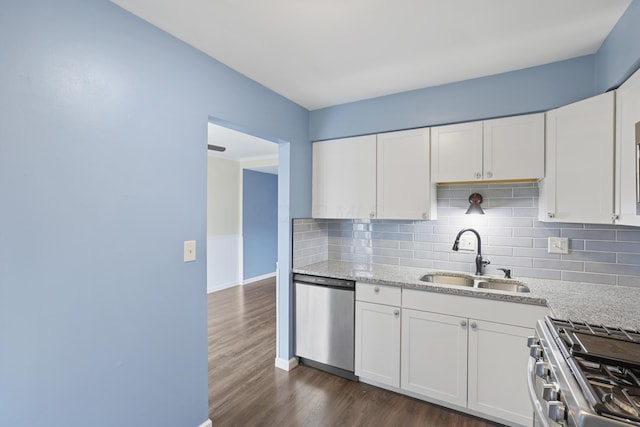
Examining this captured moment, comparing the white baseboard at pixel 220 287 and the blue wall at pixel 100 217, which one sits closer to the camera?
the blue wall at pixel 100 217

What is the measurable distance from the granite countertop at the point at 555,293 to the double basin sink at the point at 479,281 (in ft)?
0.19

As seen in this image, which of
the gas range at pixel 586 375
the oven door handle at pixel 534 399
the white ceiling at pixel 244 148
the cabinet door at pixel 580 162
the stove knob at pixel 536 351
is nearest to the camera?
the gas range at pixel 586 375

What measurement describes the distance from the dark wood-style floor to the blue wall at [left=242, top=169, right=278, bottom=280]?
2.83 meters

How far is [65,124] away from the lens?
1.27 metres

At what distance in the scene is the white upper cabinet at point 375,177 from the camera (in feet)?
7.98

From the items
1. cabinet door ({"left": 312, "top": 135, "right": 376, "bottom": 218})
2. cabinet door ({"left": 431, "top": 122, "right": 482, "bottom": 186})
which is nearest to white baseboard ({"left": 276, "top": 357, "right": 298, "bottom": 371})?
cabinet door ({"left": 312, "top": 135, "right": 376, "bottom": 218})

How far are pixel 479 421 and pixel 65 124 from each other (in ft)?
9.53

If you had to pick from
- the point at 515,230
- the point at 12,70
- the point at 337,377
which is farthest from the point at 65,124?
the point at 515,230

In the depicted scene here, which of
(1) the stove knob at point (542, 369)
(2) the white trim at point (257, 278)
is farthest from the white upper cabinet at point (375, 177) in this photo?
(2) the white trim at point (257, 278)

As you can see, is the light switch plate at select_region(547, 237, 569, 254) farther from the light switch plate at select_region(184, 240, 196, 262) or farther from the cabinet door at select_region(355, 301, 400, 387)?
the light switch plate at select_region(184, 240, 196, 262)

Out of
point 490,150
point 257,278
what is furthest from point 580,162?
point 257,278

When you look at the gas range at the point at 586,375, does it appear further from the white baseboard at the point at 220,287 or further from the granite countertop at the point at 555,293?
the white baseboard at the point at 220,287

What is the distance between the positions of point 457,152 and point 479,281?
1.02 metres

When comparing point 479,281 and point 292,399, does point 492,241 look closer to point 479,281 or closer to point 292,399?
point 479,281
